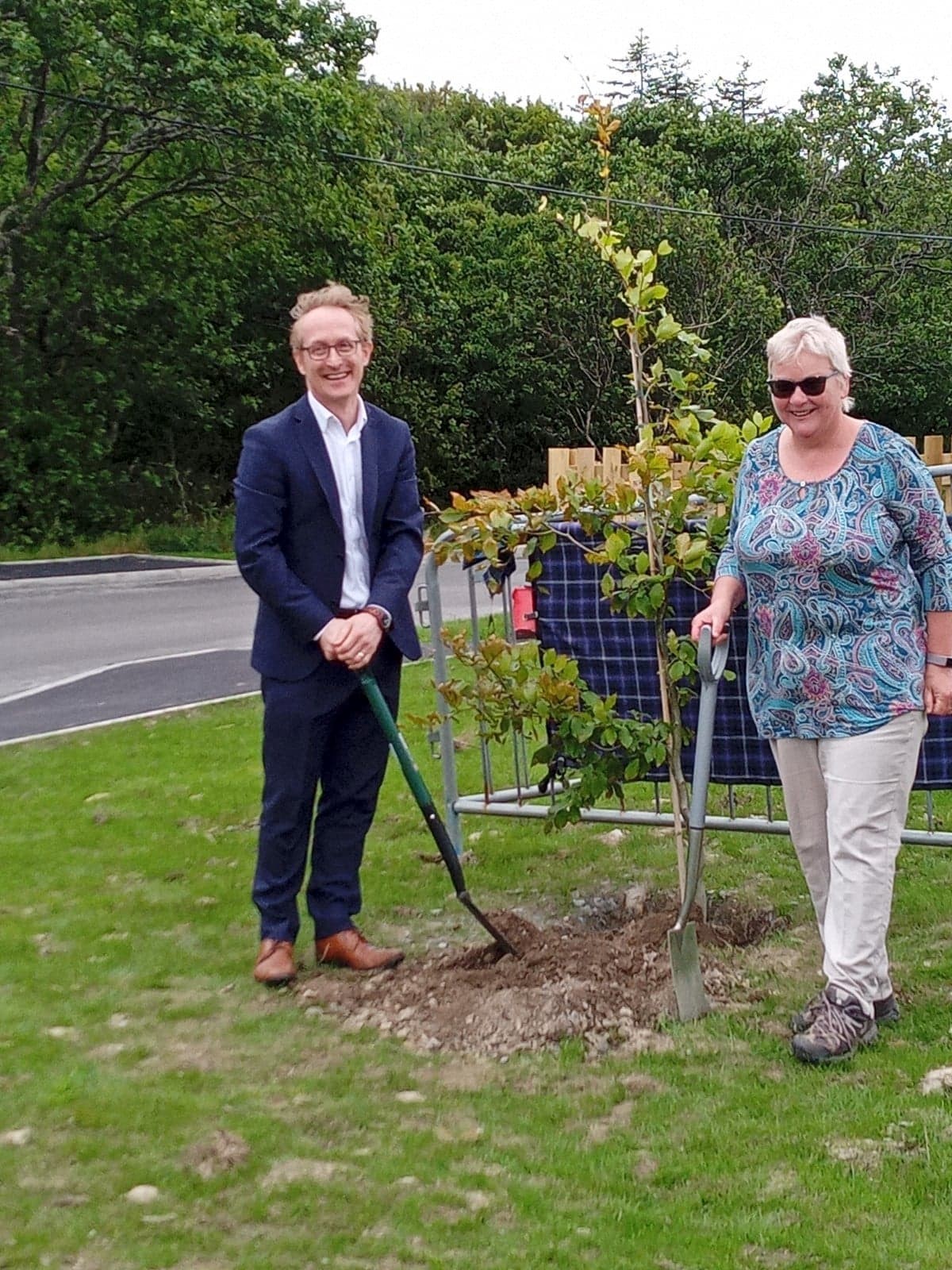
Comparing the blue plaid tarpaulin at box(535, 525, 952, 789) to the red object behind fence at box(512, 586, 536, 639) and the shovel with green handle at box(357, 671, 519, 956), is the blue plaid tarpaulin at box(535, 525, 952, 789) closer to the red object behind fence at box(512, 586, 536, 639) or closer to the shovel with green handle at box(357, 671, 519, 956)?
the red object behind fence at box(512, 586, 536, 639)

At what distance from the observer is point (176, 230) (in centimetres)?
2584

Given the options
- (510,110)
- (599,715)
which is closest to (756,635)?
(599,715)

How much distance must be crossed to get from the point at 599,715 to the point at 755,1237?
1982 millimetres

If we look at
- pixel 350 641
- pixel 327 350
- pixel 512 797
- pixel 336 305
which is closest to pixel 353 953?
pixel 350 641

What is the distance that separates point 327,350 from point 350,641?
2.95ft

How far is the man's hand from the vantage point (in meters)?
4.54

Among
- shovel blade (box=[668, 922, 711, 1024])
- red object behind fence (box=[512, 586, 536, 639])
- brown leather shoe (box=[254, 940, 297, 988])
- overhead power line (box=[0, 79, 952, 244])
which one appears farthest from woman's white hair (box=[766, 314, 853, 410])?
overhead power line (box=[0, 79, 952, 244])

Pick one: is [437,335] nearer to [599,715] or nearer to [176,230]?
[176,230]

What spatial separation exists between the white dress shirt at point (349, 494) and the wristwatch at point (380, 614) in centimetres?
7

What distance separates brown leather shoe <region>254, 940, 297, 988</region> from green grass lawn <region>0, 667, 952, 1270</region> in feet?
0.18

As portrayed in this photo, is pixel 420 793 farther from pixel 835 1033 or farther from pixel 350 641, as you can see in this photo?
pixel 835 1033

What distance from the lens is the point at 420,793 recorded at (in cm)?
478

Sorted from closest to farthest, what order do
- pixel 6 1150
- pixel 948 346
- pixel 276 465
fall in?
1. pixel 6 1150
2. pixel 276 465
3. pixel 948 346

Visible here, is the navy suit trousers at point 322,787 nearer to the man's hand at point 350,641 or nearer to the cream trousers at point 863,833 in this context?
the man's hand at point 350,641
